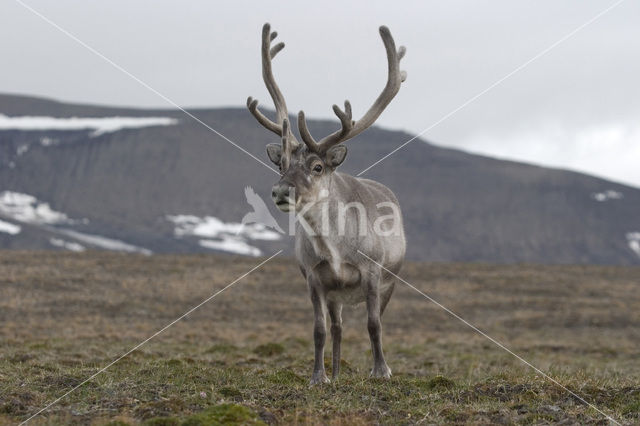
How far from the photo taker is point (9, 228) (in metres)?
119

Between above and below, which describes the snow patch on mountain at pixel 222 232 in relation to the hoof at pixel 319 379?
below

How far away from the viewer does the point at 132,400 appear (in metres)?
10.4

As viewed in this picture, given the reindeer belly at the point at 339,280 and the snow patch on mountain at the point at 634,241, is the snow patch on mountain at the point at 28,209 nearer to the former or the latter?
the snow patch on mountain at the point at 634,241

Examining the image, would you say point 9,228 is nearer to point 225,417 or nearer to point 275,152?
point 275,152

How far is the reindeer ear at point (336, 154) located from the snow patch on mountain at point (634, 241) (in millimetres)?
152686

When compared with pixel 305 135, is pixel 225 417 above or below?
below

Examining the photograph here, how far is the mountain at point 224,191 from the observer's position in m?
143

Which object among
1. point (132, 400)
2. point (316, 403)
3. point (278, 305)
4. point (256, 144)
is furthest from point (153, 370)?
point (256, 144)

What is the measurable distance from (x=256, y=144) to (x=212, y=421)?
524 feet

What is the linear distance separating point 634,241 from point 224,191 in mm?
74894

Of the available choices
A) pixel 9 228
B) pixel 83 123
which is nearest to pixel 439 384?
pixel 9 228

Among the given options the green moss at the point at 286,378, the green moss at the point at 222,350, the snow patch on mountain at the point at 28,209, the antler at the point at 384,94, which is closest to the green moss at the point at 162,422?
the green moss at the point at 286,378

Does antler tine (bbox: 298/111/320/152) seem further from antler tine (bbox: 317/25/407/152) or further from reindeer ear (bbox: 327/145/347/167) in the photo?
antler tine (bbox: 317/25/407/152)

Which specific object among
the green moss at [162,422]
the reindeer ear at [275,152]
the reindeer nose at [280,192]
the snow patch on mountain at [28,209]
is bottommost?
the snow patch on mountain at [28,209]
